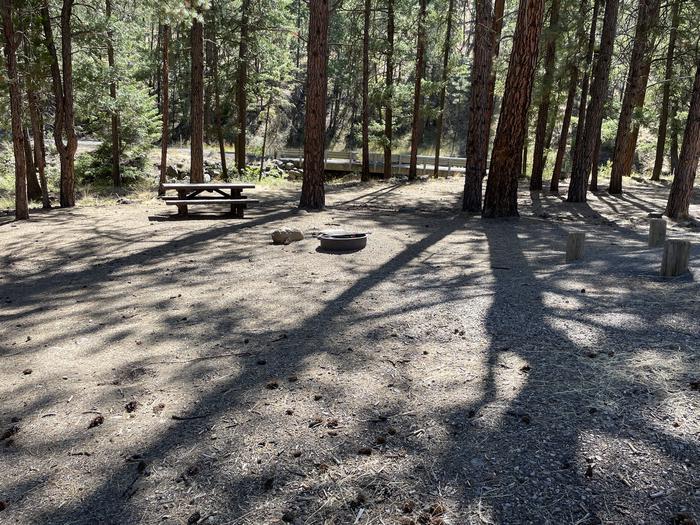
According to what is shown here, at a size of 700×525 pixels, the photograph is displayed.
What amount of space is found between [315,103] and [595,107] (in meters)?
→ 8.21

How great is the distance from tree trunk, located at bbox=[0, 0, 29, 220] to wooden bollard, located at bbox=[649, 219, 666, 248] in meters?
12.2

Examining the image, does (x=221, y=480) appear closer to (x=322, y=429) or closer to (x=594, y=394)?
(x=322, y=429)

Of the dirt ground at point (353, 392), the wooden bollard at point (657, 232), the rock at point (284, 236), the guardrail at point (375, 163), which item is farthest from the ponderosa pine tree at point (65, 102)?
the guardrail at point (375, 163)

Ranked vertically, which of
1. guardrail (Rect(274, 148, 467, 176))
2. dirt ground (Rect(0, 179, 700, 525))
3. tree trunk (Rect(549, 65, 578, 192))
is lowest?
dirt ground (Rect(0, 179, 700, 525))

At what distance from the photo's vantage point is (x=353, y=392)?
3516 mm

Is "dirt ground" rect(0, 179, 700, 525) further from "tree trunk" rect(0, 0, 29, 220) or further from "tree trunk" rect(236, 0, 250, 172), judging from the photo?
"tree trunk" rect(236, 0, 250, 172)

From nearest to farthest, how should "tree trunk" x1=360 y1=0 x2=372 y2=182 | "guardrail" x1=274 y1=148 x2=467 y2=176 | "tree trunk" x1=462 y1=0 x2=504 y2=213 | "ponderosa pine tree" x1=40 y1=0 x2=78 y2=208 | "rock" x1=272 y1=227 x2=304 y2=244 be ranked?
"rock" x1=272 y1=227 x2=304 y2=244 < "tree trunk" x1=462 y1=0 x2=504 y2=213 < "ponderosa pine tree" x1=40 y1=0 x2=78 y2=208 < "tree trunk" x1=360 y1=0 x2=372 y2=182 < "guardrail" x1=274 y1=148 x2=467 y2=176

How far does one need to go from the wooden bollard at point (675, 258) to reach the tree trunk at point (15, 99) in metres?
12.1

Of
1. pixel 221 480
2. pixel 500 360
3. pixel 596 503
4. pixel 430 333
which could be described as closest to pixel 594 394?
pixel 500 360

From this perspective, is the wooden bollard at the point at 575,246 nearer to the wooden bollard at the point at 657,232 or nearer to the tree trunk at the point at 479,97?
the wooden bollard at the point at 657,232

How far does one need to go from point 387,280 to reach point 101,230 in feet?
22.0

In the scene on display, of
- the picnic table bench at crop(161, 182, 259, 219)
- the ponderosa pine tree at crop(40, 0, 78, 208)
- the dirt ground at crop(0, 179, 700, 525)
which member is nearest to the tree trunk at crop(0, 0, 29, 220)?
the ponderosa pine tree at crop(40, 0, 78, 208)

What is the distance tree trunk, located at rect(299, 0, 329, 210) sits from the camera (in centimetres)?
1147

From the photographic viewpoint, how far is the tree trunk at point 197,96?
50.8 ft
